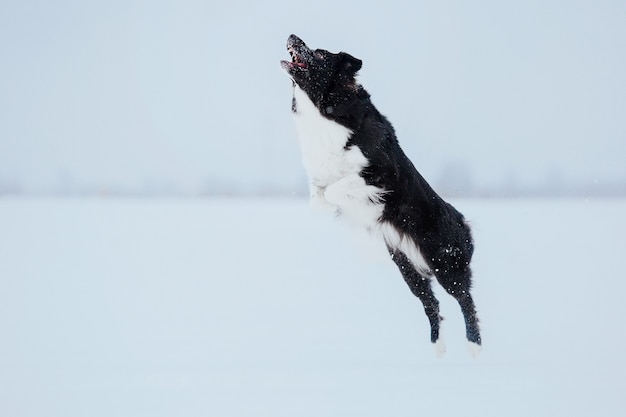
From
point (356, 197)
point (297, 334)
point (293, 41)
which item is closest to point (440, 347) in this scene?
point (297, 334)

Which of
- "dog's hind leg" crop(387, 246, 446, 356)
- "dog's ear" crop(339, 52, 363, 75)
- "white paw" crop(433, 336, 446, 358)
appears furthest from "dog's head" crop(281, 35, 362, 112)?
"white paw" crop(433, 336, 446, 358)

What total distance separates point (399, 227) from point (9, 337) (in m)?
4.94

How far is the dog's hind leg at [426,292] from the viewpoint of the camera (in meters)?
7.04

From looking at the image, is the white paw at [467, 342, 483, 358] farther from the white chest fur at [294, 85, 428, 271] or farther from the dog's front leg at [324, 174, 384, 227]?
the dog's front leg at [324, 174, 384, 227]

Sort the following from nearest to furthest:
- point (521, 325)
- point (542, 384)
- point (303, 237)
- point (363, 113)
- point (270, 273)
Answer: point (542, 384)
point (363, 113)
point (521, 325)
point (270, 273)
point (303, 237)

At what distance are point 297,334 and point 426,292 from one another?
5.74 feet

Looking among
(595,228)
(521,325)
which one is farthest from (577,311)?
(595,228)

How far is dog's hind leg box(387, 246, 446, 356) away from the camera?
23.1ft

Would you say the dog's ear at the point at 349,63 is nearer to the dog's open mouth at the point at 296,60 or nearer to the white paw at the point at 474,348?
the dog's open mouth at the point at 296,60

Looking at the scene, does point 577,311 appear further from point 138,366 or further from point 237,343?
point 138,366

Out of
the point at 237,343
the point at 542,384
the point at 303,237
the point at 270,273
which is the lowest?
the point at 542,384

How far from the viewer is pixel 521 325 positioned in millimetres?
8133

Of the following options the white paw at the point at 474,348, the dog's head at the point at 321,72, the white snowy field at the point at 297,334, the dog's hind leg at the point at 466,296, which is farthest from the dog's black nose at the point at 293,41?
the white paw at the point at 474,348

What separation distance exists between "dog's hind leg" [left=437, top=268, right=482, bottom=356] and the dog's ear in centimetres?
233
